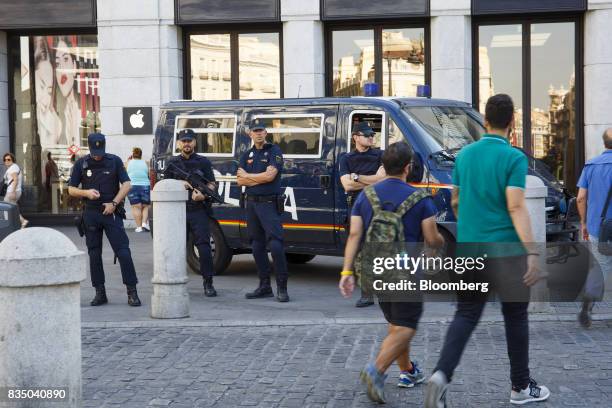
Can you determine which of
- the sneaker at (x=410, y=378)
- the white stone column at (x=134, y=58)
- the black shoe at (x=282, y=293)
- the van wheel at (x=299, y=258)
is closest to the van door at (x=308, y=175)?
the black shoe at (x=282, y=293)

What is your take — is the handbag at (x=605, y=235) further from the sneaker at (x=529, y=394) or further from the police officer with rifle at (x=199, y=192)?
the police officer with rifle at (x=199, y=192)

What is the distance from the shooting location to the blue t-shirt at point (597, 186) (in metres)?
8.56

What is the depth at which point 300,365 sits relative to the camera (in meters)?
7.10

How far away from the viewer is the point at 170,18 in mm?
19438

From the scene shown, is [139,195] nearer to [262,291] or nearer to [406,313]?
[262,291]

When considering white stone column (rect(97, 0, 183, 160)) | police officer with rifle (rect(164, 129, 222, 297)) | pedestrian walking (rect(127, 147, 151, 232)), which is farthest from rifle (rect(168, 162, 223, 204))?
white stone column (rect(97, 0, 183, 160))

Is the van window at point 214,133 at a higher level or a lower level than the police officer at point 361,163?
higher

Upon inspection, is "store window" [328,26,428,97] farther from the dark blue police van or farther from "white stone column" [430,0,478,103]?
the dark blue police van

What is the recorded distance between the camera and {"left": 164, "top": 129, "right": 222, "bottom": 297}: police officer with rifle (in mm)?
10602

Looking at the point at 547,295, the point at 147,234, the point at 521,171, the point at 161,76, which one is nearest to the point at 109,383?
the point at 521,171

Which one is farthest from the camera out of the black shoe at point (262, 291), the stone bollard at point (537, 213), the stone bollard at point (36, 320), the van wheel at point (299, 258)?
the van wheel at point (299, 258)

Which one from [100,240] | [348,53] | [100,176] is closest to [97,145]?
[100,176]

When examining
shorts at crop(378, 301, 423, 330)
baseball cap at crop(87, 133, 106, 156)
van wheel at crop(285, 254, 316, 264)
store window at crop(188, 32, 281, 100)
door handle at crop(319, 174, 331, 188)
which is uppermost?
store window at crop(188, 32, 281, 100)

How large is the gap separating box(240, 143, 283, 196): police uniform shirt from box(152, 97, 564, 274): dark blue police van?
3.08ft
